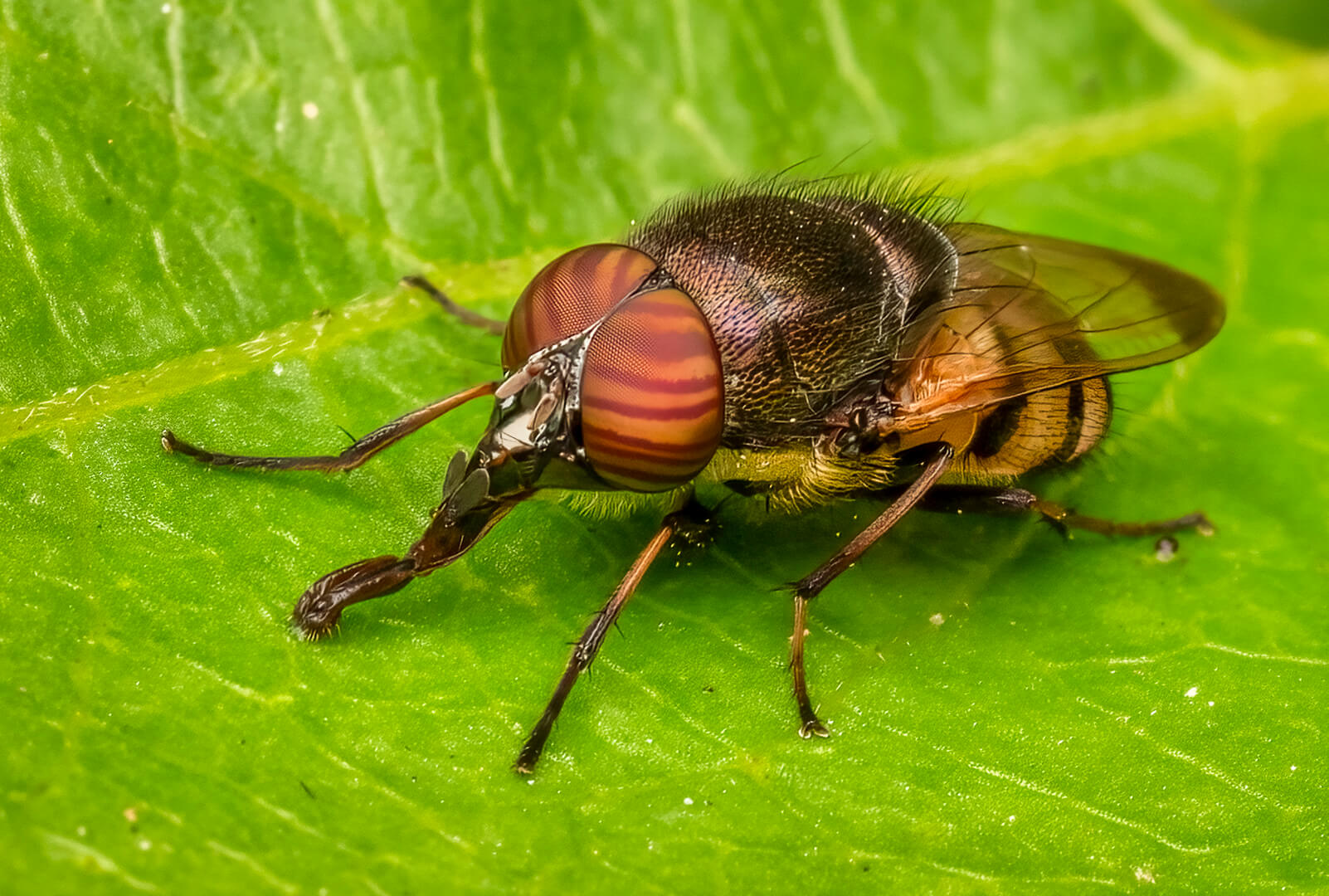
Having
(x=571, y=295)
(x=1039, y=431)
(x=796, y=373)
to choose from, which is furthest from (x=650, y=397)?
(x=1039, y=431)

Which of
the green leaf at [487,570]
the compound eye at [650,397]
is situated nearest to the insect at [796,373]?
the compound eye at [650,397]

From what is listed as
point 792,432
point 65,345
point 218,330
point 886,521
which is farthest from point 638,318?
point 65,345

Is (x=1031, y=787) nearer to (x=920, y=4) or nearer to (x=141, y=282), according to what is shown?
(x=141, y=282)

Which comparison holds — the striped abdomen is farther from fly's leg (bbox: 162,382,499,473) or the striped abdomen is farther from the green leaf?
fly's leg (bbox: 162,382,499,473)

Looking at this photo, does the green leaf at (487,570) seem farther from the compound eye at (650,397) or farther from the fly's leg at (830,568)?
the compound eye at (650,397)

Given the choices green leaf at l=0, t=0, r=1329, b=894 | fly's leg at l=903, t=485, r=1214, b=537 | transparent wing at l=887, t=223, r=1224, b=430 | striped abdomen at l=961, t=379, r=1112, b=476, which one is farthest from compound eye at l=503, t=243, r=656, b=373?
striped abdomen at l=961, t=379, r=1112, b=476

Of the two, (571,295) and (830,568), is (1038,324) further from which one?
(571,295)
